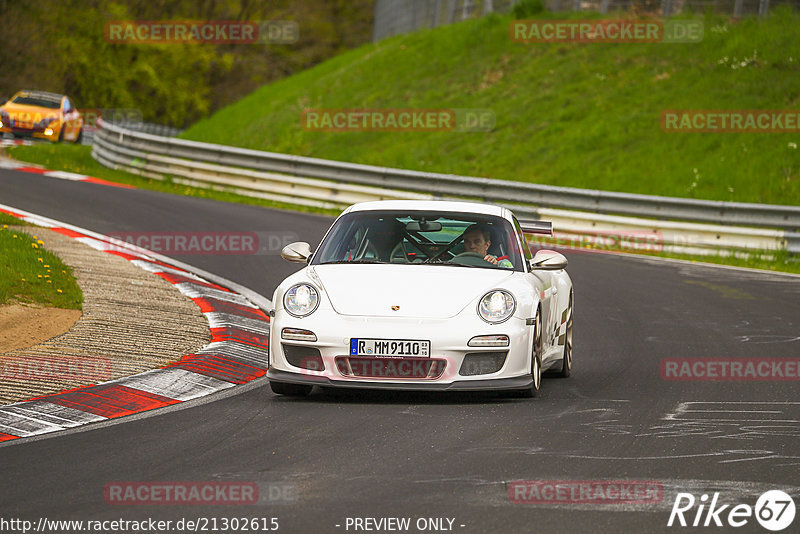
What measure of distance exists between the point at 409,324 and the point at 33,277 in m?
5.02

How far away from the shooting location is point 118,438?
684 centimetres

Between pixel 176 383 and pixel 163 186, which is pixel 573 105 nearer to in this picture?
pixel 163 186

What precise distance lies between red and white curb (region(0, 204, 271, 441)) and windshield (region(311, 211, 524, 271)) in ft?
3.86

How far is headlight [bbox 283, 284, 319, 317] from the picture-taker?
8.17 metres

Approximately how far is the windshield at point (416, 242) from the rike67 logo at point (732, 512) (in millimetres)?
3557

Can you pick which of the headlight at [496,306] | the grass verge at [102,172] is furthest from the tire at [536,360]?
the grass verge at [102,172]

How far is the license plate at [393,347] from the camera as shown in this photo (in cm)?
790

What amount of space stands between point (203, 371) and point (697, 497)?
14.5ft

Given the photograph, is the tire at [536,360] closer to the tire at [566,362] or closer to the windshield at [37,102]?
the tire at [566,362]

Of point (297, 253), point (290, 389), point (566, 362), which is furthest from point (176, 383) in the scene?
point (566, 362)

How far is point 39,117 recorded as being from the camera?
31391 millimetres

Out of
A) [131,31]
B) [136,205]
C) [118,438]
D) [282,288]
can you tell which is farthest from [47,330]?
[131,31]

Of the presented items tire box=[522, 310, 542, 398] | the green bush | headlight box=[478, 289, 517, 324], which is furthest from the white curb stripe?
the green bush

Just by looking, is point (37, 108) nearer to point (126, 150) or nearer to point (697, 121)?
point (126, 150)
